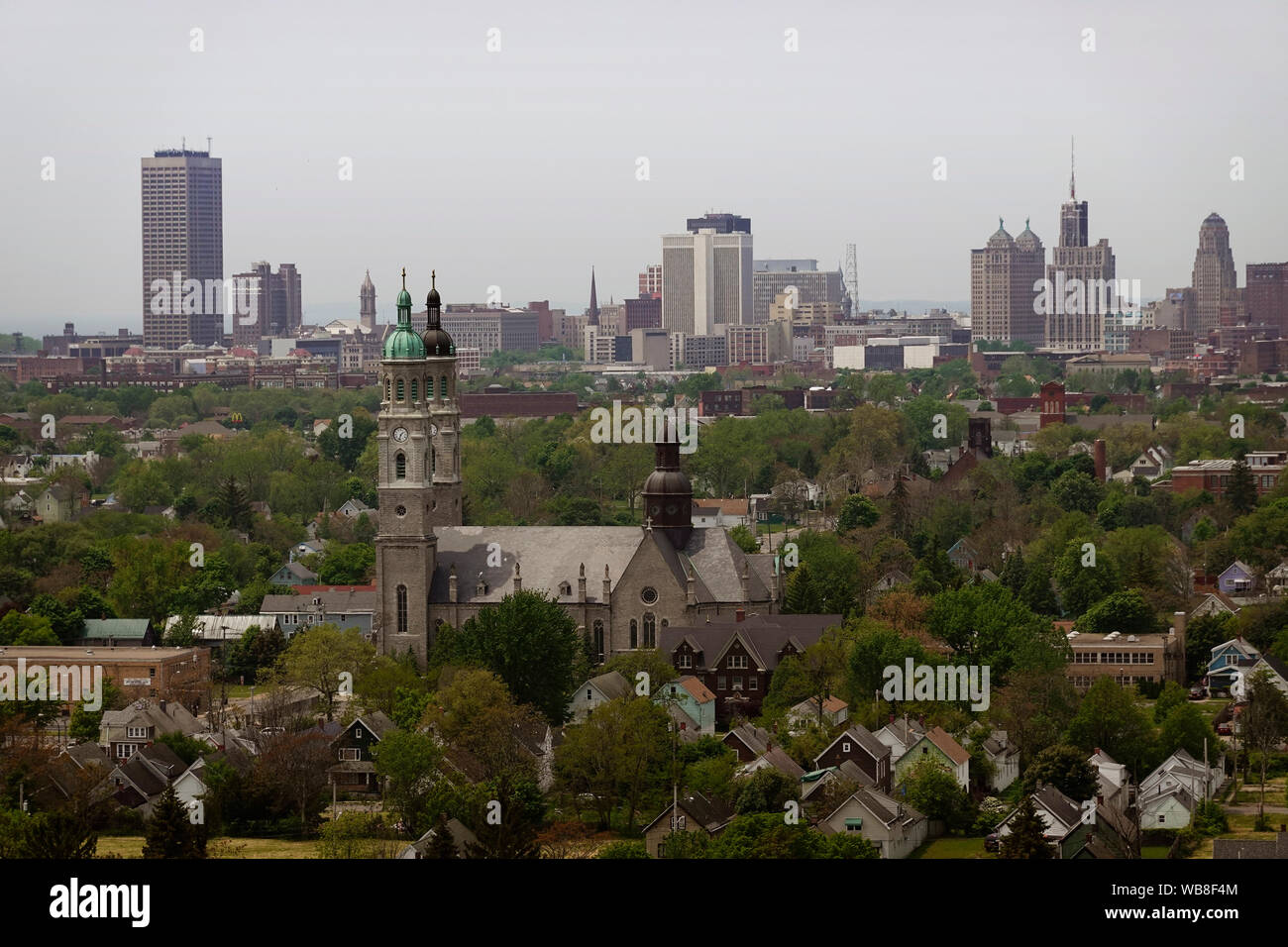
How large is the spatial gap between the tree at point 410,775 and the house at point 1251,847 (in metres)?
13.4

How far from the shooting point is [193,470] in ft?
398

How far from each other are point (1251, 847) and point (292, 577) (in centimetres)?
5053

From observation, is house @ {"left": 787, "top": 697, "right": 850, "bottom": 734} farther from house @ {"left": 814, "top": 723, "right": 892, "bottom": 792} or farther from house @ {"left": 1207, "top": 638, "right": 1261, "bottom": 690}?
house @ {"left": 1207, "top": 638, "right": 1261, "bottom": 690}

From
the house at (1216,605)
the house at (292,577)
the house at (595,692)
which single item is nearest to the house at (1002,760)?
the house at (595,692)

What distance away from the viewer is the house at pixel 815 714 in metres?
46.9

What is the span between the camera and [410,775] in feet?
133

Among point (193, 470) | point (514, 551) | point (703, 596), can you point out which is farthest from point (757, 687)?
point (193, 470)

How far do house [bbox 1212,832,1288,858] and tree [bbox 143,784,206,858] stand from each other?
1521 cm

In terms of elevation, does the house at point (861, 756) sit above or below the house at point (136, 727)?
above

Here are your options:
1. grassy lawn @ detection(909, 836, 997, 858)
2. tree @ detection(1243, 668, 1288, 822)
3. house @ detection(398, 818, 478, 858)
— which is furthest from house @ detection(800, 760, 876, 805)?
tree @ detection(1243, 668, 1288, 822)

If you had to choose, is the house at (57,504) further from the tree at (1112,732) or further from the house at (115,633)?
the tree at (1112,732)

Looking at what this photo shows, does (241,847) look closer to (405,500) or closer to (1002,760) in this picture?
(1002,760)

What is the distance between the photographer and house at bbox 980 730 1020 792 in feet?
143

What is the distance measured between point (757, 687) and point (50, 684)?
59.1 feet
